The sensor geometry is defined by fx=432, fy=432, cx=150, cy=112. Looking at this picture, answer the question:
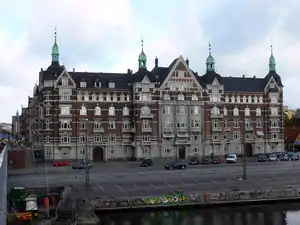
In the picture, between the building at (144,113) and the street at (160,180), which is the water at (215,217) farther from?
the building at (144,113)

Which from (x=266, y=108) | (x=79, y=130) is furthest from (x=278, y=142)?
(x=79, y=130)

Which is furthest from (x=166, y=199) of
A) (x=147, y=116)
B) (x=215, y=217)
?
(x=147, y=116)

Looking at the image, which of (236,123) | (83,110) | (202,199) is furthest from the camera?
(236,123)

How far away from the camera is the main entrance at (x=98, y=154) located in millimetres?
83250

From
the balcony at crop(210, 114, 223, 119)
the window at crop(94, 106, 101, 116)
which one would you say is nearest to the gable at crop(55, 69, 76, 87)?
the window at crop(94, 106, 101, 116)

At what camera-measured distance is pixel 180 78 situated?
282 feet

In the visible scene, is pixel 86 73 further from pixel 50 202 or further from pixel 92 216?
pixel 92 216

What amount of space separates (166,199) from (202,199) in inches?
146

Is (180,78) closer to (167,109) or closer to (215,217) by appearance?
(167,109)

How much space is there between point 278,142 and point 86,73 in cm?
4442

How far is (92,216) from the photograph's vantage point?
36.1 metres

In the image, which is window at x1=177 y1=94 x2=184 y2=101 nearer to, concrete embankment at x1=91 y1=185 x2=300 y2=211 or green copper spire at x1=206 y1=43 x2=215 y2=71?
green copper spire at x1=206 y1=43 x2=215 y2=71

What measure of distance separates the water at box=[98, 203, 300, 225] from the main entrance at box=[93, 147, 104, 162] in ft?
143

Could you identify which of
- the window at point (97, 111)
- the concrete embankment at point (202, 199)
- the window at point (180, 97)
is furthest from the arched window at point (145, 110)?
the concrete embankment at point (202, 199)
